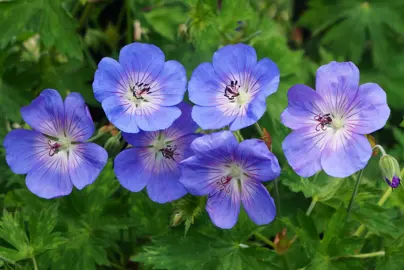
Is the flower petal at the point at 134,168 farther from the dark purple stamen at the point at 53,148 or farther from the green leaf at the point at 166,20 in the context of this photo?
the green leaf at the point at 166,20

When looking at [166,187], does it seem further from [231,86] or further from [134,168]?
[231,86]

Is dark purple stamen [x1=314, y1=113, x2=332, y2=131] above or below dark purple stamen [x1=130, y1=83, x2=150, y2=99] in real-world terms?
below

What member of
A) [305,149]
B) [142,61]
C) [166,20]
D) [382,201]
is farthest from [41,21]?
[382,201]

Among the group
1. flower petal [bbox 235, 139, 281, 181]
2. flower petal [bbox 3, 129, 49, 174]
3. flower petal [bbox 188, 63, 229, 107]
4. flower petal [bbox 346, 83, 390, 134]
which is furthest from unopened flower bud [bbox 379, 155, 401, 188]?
flower petal [bbox 3, 129, 49, 174]

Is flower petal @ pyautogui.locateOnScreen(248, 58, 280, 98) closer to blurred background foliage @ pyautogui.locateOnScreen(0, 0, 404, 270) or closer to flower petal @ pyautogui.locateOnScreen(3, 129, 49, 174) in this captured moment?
blurred background foliage @ pyautogui.locateOnScreen(0, 0, 404, 270)

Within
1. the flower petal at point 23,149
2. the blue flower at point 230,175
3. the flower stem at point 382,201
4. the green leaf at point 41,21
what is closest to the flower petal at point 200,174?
the blue flower at point 230,175

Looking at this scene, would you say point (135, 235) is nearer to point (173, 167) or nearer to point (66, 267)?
point (66, 267)

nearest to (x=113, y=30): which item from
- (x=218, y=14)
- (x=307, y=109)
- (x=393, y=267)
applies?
(x=218, y=14)
